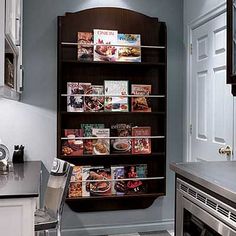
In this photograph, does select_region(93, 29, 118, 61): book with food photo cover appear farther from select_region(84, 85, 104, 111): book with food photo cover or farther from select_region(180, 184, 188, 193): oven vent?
select_region(180, 184, 188, 193): oven vent

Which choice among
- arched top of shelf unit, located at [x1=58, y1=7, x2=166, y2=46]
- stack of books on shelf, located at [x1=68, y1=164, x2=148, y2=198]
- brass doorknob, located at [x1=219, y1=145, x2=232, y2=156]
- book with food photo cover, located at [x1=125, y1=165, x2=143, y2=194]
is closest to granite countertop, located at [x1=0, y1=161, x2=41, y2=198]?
stack of books on shelf, located at [x1=68, y1=164, x2=148, y2=198]

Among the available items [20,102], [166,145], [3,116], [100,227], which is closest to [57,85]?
[20,102]

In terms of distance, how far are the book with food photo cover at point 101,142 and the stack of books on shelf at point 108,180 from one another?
18 cm

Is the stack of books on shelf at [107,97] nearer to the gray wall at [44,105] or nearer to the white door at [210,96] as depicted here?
the gray wall at [44,105]

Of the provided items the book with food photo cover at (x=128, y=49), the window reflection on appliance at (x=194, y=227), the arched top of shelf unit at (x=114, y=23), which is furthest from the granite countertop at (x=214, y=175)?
the arched top of shelf unit at (x=114, y=23)

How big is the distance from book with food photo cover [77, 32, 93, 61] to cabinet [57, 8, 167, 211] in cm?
5

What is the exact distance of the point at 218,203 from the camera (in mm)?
1348

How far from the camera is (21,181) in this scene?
2.38m

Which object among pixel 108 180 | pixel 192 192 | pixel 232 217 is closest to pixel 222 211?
pixel 232 217

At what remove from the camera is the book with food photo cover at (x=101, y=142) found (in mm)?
3457

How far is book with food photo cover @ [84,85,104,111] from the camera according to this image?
345 cm

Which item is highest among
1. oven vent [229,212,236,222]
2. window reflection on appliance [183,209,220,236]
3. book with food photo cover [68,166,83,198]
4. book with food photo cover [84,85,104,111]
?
book with food photo cover [84,85,104,111]

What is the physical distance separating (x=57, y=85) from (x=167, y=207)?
5.75ft

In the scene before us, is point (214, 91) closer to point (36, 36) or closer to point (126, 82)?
point (126, 82)
